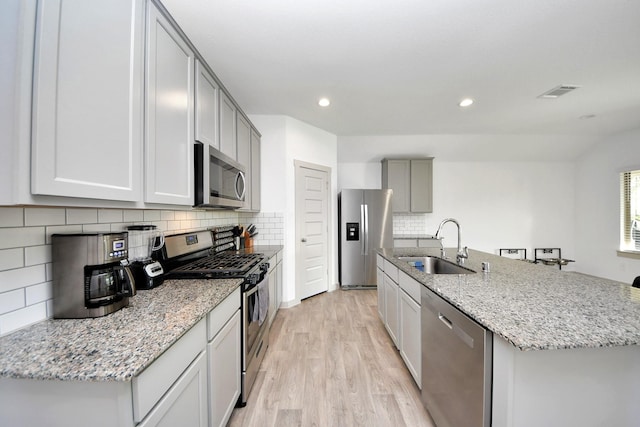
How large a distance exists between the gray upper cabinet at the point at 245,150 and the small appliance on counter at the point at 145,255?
1046 mm

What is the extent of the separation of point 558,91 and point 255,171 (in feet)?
12.0

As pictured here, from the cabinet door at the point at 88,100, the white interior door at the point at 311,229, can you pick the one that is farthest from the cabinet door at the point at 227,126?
the white interior door at the point at 311,229

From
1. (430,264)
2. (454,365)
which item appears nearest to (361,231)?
(430,264)

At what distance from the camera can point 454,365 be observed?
3.80ft

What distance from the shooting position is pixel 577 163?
16.7ft

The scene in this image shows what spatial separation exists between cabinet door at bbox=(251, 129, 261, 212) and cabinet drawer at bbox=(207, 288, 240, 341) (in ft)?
5.31

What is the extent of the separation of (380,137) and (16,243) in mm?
4443

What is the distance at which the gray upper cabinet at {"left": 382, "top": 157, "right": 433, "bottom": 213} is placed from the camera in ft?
15.7

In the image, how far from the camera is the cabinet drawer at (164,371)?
2.34ft

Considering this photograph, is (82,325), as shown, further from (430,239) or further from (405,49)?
(430,239)

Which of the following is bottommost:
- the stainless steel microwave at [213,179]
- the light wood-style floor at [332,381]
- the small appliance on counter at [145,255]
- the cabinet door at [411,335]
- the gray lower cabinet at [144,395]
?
the light wood-style floor at [332,381]

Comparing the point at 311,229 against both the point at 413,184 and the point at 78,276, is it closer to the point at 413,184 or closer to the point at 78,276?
the point at 413,184

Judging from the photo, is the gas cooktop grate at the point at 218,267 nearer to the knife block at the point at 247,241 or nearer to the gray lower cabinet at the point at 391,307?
the knife block at the point at 247,241

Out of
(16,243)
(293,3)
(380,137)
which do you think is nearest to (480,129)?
(380,137)
